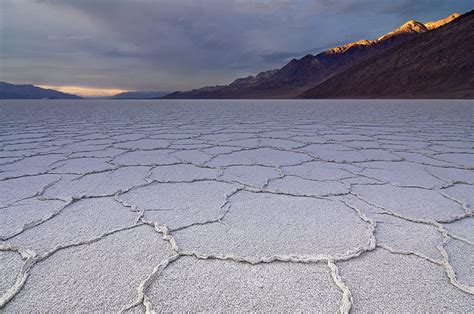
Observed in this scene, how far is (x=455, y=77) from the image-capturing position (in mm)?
23328

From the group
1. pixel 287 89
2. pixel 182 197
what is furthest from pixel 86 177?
pixel 287 89

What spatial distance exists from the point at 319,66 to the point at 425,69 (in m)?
47.6

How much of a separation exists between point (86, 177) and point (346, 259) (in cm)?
138

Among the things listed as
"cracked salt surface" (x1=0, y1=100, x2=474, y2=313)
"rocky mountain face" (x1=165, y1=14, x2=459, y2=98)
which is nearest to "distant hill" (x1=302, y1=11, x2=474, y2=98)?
"cracked salt surface" (x1=0, y1=100, x2=474, y2=313)

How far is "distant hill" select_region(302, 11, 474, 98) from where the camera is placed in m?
23.2

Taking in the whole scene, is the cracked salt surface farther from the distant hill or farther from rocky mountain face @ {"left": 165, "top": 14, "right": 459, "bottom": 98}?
rocky mountain face @ {"left": 165, "top": 14, "right": 459, "bottom": 98}

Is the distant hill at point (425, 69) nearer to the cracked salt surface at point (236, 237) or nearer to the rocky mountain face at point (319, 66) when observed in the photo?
the cracked salt surface at point (236, 237)

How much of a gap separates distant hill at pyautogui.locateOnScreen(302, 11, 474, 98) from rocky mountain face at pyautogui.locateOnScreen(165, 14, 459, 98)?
24.3 metres

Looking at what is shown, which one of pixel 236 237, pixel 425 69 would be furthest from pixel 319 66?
pixel 236 237

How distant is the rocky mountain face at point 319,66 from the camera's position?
60.2 metres

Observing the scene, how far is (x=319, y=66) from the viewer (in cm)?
7138

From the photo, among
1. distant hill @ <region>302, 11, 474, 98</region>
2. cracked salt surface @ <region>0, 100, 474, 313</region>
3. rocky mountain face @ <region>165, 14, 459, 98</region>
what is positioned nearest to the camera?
cracked salt surface @ <region>0, 100, 474, 313</region>

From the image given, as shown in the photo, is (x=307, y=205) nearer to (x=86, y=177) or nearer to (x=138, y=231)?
(x=138, y=231)

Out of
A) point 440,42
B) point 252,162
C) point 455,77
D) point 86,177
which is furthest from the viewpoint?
point 440,42
